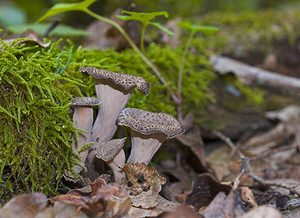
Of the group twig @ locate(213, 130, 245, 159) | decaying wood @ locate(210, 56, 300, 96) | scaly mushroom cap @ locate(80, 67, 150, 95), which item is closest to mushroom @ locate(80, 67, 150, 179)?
scaly mushroom cap @ locate(80, 67, 150, 95)

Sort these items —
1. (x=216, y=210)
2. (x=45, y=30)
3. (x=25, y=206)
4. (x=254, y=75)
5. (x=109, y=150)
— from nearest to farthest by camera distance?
(x=25, y=206)
(x=216, y=210)
(x=109, y=150)
(x=45, y=30)
(x=254, y=75)

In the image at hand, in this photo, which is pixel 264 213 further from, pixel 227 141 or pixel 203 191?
pixel 227 141

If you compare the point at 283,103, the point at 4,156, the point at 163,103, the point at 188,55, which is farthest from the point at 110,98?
the point at 283,103

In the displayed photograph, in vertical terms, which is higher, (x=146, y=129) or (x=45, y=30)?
(x=45, y=30)

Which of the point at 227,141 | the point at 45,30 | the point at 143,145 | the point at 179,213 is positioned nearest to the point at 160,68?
the point at 227,141

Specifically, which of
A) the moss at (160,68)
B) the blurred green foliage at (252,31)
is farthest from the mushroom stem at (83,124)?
the blurred green foliage at (252,31)

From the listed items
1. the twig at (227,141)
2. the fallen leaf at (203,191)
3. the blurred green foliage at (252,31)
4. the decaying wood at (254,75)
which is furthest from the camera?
the blurred green foliage at (252,31)

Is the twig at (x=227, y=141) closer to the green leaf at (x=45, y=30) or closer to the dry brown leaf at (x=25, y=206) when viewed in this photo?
the green leaf at (x=45, y=30)

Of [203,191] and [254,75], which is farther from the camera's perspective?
[254,75]
